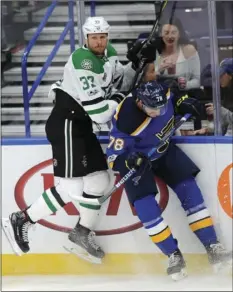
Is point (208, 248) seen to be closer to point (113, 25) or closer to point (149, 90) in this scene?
point (149, 90)

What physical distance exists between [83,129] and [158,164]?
0.35 m

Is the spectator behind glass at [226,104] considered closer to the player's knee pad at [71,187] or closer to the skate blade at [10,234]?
the player's knee pad at [71,187]

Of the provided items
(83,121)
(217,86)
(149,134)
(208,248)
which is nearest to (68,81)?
(83,121)

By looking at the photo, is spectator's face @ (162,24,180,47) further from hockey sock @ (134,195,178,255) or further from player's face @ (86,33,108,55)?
hockey sock @ (134,195,178,255)

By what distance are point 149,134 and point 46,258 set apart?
752mm

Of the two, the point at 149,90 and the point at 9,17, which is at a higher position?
the point at 9,17

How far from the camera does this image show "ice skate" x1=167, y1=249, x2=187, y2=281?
3.54m

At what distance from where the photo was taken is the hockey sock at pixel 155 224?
349cm

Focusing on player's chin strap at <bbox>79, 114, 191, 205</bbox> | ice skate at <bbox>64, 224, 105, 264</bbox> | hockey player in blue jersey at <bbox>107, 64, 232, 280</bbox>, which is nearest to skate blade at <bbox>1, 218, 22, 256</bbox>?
ice skate at <bbox>64, 224, 105, 264</bbox>

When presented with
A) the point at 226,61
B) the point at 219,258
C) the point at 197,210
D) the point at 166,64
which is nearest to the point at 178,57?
the point at 166,64

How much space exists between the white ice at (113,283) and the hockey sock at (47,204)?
0.29 metres

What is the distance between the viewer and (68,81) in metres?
3.51

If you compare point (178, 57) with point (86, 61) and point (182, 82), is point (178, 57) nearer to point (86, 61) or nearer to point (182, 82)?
point (182, 82)

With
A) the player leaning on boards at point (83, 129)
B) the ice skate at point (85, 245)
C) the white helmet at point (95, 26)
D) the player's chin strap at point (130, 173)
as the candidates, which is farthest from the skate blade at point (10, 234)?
the white helmet at point (95, 26)
